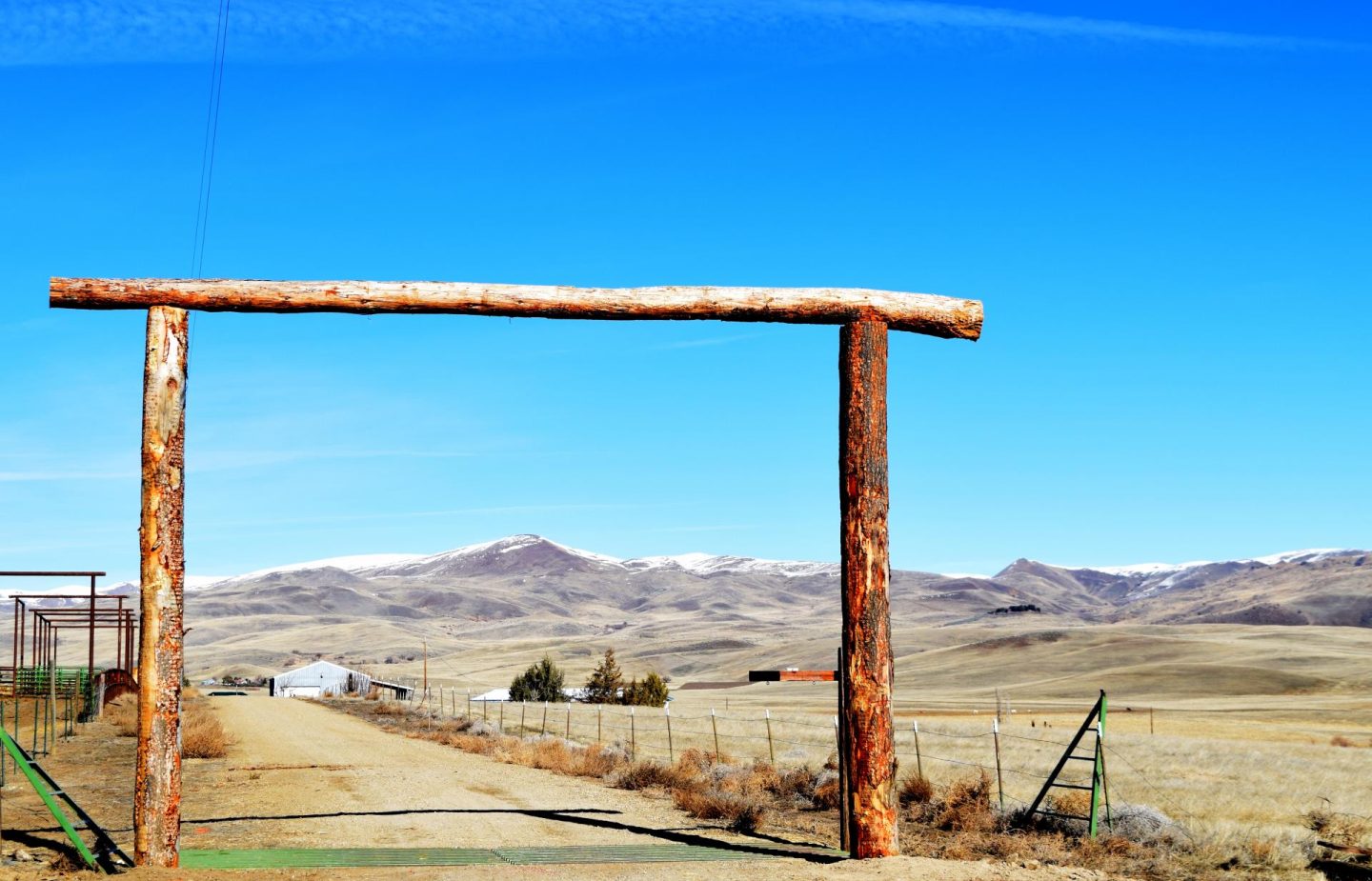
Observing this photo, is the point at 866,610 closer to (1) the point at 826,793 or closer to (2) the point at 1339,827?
(1) the point at 826,793

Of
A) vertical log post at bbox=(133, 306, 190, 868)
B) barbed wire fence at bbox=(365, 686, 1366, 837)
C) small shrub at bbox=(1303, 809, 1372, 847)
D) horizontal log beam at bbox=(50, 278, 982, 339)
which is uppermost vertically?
horizontal log beam at bbox=(50, 278, 982, 339)

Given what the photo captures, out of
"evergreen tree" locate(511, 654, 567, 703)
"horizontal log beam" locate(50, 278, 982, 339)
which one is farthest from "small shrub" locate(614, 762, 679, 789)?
"evergreen tree" locate(511, 654, 567, 703)

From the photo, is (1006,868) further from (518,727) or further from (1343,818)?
(518,727)

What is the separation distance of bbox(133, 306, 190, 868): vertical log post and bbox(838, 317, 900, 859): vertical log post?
6.38 metres

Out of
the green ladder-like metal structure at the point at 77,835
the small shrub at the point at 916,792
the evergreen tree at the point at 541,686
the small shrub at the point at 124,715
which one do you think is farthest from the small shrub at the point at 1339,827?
the evergreen tree at the point at 541,686

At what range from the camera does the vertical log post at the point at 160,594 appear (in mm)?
11672

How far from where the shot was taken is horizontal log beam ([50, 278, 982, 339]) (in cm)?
1205

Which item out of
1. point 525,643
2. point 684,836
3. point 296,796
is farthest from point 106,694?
point 525,643

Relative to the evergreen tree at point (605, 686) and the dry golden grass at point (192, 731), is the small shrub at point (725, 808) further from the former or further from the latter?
the evergreen tree at point (605, 686)

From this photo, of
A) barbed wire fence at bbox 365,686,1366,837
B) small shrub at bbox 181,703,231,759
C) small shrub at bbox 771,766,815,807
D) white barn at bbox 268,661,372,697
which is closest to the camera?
small shrub at bbox 771,766,815,807

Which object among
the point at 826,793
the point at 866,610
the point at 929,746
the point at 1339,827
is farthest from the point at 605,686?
the point at 866,610

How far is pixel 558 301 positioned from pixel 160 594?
15.4ft

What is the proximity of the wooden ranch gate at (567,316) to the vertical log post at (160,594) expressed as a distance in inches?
0.4

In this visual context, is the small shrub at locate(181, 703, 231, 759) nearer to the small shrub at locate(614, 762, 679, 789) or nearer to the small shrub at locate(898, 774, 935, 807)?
the small shrub at locate(614, 762, 679, 789)
